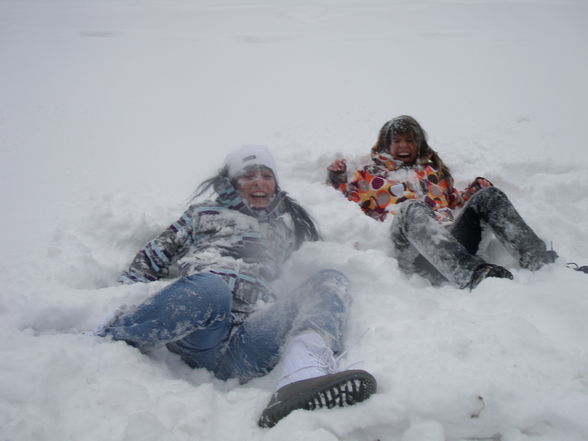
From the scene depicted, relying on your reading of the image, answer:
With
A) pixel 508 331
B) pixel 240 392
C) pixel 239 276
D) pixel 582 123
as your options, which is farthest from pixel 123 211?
pixel 582 123

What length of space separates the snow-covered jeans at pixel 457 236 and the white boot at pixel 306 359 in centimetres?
84

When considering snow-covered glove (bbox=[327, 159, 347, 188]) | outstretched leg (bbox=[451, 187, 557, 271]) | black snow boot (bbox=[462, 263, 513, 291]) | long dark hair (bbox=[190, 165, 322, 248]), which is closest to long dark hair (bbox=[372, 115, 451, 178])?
snow-covered glove (bbox=[327, 159, 347, 188])

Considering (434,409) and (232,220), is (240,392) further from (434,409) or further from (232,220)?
(232,220)

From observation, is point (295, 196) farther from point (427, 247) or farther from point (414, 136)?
point (427, 247)

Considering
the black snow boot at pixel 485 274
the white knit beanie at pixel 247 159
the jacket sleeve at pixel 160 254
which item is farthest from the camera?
the white knit beanie at pixel 247 159

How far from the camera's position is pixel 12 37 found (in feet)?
26.4

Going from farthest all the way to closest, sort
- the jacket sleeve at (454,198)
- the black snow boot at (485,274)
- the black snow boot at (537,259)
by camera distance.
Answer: the jacket sleeve at (454,198) < the black snow boot at (537,259) < the black snow boot at (485,274)

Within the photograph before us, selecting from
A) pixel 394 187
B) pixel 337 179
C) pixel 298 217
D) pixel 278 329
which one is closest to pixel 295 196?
pixel 337 179

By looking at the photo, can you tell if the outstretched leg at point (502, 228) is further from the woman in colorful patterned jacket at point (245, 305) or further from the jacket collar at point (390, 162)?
the woman in colorful patterned jacket at point (245, 305)

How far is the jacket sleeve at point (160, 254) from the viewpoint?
2.29m

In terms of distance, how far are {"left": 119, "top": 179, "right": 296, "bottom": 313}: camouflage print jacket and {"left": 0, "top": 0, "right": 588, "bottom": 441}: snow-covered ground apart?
9.0 inches

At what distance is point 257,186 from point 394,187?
1139mm

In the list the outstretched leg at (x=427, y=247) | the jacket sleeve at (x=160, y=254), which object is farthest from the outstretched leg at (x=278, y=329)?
the jacket sleeve at (x=160, y=254)

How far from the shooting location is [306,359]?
154cm
